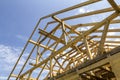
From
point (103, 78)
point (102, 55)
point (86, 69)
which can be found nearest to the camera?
point (102, 55)

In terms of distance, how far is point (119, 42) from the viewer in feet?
45.0

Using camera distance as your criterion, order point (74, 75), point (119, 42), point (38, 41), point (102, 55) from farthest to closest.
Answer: point (119, 42), point (38, 41), point (74, 75), point (102, 55)

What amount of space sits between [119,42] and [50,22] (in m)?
5.77

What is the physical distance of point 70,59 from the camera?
647 inches

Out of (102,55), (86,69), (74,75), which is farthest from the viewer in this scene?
(74,75)

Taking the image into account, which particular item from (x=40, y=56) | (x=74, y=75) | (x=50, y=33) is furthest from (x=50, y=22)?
(x=74, y=75)

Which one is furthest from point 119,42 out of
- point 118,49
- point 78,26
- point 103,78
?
point 118,49

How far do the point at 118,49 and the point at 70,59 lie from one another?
10303 mm

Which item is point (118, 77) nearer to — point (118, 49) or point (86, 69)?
point (118, 49)

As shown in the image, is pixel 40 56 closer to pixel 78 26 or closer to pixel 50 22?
pixel 50 22

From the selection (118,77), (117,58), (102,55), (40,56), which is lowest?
(118,77)

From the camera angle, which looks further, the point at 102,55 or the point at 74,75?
the point at 74,75

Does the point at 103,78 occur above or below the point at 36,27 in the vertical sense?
below

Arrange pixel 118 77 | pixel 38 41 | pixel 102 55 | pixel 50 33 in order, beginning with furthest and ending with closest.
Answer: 1. pixel 38 41
2. pixel 50 33
3. pixel 102 55
4. pixel 118 77
